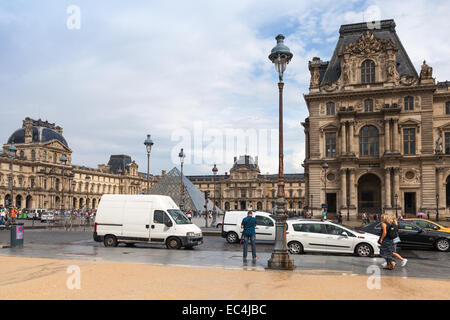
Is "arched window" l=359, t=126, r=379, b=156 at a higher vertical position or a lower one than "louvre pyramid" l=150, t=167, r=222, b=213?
higher

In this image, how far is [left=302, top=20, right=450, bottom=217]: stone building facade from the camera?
3919 cm

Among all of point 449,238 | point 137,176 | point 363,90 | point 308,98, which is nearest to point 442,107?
point 363,90

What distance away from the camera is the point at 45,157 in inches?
3561

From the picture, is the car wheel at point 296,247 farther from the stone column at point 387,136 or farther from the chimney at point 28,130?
Answer: the chimney at point 28,130

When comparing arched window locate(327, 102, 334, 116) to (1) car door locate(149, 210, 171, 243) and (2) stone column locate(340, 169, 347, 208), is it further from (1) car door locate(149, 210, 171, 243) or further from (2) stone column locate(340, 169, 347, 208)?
(1) car door locate(149, 210, 171, 243)

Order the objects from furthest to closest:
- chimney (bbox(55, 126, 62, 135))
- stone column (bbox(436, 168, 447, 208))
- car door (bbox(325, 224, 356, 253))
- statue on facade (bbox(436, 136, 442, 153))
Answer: chimney (bbox(55, 126, 62, 135)) → statue on facade (bbox(436, 136, 442, 153)) → stone column (bbox(436, 168, 447, 208)) → car door (bbox(325, 224, 356, 253))

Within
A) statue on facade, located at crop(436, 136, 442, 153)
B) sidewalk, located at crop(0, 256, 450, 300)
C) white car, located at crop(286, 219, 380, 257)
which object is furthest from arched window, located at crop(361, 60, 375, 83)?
sidewalk, located at crop(0, 256, 450, 300)

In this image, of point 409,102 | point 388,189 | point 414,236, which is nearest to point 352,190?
point 388,189

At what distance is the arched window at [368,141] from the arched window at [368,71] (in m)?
5.09

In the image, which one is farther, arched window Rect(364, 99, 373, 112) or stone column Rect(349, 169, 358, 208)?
arched window Rect(364, 99, 373, 112)

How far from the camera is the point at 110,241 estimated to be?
16.0m

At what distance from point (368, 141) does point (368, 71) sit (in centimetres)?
745

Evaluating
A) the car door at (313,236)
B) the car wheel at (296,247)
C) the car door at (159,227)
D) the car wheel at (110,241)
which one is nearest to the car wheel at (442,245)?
the car door at (313,236)

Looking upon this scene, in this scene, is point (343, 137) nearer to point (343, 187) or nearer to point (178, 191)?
point (343, 187)
